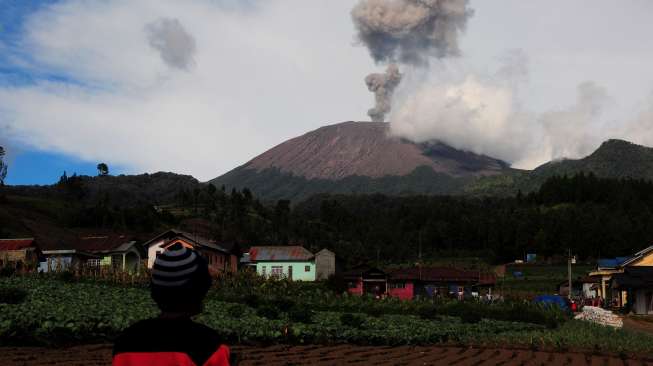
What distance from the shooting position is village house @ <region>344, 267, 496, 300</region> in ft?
204

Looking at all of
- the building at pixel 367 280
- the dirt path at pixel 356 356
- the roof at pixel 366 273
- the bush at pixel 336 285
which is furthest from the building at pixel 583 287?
the dirt path at pixel 356 356

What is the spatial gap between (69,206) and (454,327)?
303 feet

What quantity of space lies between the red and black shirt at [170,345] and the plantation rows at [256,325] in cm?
1502

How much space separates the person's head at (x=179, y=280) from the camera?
11.0 ft

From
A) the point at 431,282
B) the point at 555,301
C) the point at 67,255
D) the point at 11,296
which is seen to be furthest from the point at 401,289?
the point at 11,296

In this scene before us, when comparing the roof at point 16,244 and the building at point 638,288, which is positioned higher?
the roof at point 16,244

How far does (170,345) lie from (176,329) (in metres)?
0.08

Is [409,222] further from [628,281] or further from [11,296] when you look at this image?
[11,296]

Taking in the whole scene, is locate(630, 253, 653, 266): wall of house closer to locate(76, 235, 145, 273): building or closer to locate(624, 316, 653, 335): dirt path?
locate(624, 316, 653, 335): dirt path

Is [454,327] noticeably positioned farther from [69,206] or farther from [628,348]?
[69,206]

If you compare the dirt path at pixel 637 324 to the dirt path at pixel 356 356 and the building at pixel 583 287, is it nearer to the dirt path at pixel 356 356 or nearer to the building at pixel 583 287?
the dirt path at pixel 356 356

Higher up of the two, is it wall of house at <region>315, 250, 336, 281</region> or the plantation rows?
wall of house at <region>315, 250, 336, 281</region>

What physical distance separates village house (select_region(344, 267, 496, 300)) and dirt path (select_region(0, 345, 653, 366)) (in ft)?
134

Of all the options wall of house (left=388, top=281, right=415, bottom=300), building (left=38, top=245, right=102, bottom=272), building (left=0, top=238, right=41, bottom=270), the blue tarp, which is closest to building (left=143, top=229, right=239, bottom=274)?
building (left=38, top=245, right=102, bottom=272)
